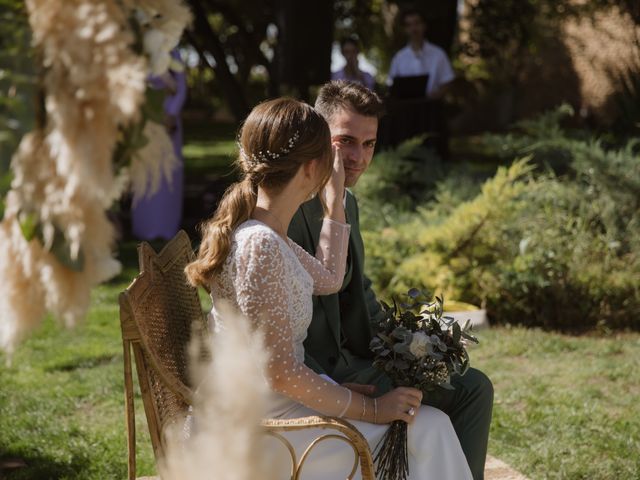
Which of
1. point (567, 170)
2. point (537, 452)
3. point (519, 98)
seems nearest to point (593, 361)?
point (537, 452)

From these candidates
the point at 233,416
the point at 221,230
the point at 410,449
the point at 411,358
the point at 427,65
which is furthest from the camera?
the point at 427,65

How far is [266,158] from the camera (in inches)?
93.4

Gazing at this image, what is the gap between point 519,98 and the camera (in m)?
24.4

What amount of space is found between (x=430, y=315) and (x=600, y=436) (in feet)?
6.31

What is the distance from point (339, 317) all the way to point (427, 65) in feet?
22.6

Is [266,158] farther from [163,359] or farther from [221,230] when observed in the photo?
[163,359]

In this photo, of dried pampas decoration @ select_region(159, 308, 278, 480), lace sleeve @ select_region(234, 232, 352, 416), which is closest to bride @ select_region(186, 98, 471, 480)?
lace sleeve @ select_region(234, 232, 352, 416)

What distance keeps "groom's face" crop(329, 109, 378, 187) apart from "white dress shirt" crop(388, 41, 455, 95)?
6547 millimetres

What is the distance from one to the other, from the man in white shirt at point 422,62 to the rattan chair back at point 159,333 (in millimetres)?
6904

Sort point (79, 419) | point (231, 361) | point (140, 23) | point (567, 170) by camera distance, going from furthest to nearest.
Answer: point (567, 170), point (79, 419), point (140, 23), point (231, 361)

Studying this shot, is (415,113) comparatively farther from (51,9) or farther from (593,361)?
(51,9)

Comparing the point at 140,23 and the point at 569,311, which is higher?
the point at 140,23

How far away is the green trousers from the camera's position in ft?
9.61

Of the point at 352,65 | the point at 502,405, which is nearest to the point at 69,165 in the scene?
the point at 502,405
